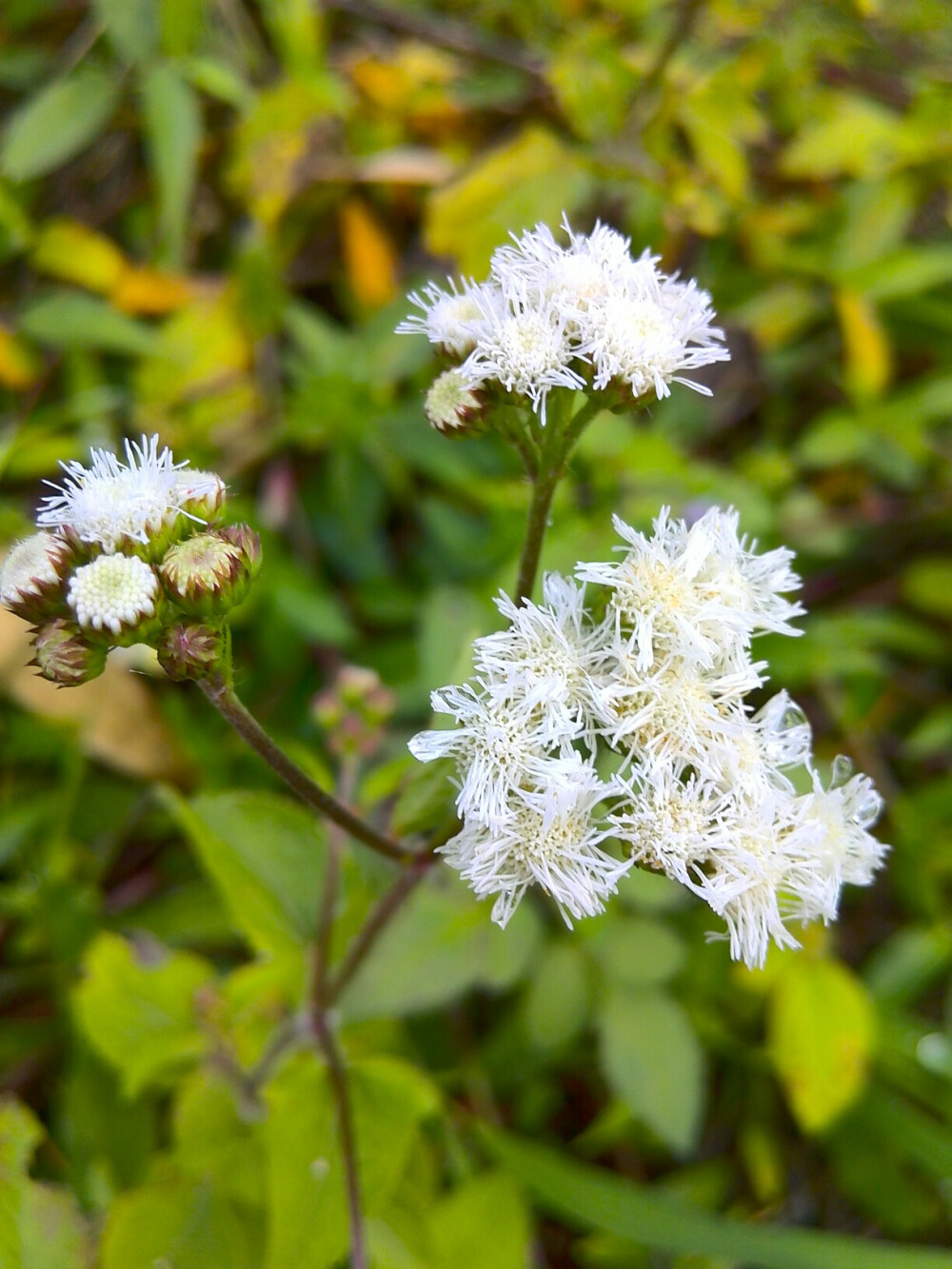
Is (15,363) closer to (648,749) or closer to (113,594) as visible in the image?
(113,594)

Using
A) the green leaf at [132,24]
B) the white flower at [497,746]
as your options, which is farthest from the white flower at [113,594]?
the green leaf at [132,24]

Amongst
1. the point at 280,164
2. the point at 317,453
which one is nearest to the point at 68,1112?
the point at 317,453

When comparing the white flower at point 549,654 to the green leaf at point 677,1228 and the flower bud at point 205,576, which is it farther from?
the green leaf at point 677,1228

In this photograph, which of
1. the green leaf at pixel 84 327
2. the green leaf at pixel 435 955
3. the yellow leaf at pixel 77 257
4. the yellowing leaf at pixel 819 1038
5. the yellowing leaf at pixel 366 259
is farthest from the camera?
the yellowing leaf at pixel 366 259

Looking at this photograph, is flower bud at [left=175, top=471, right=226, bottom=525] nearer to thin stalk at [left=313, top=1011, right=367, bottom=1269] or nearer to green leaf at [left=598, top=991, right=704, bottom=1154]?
thin stalk at [left=313, top=1011, right=367, bottom=1269]

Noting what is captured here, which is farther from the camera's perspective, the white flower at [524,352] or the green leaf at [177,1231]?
the green leaf at [177,1231]

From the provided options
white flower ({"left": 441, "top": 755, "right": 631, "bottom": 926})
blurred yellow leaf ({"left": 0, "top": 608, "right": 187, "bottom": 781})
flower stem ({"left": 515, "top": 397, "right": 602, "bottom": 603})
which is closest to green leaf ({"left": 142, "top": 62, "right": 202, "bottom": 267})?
blurred yellow leaf ({"left": 0, "top": 608, "right": 187, "bottom": 781})

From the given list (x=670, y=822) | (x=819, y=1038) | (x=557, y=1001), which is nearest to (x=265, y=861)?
(x=557, y=1001)
